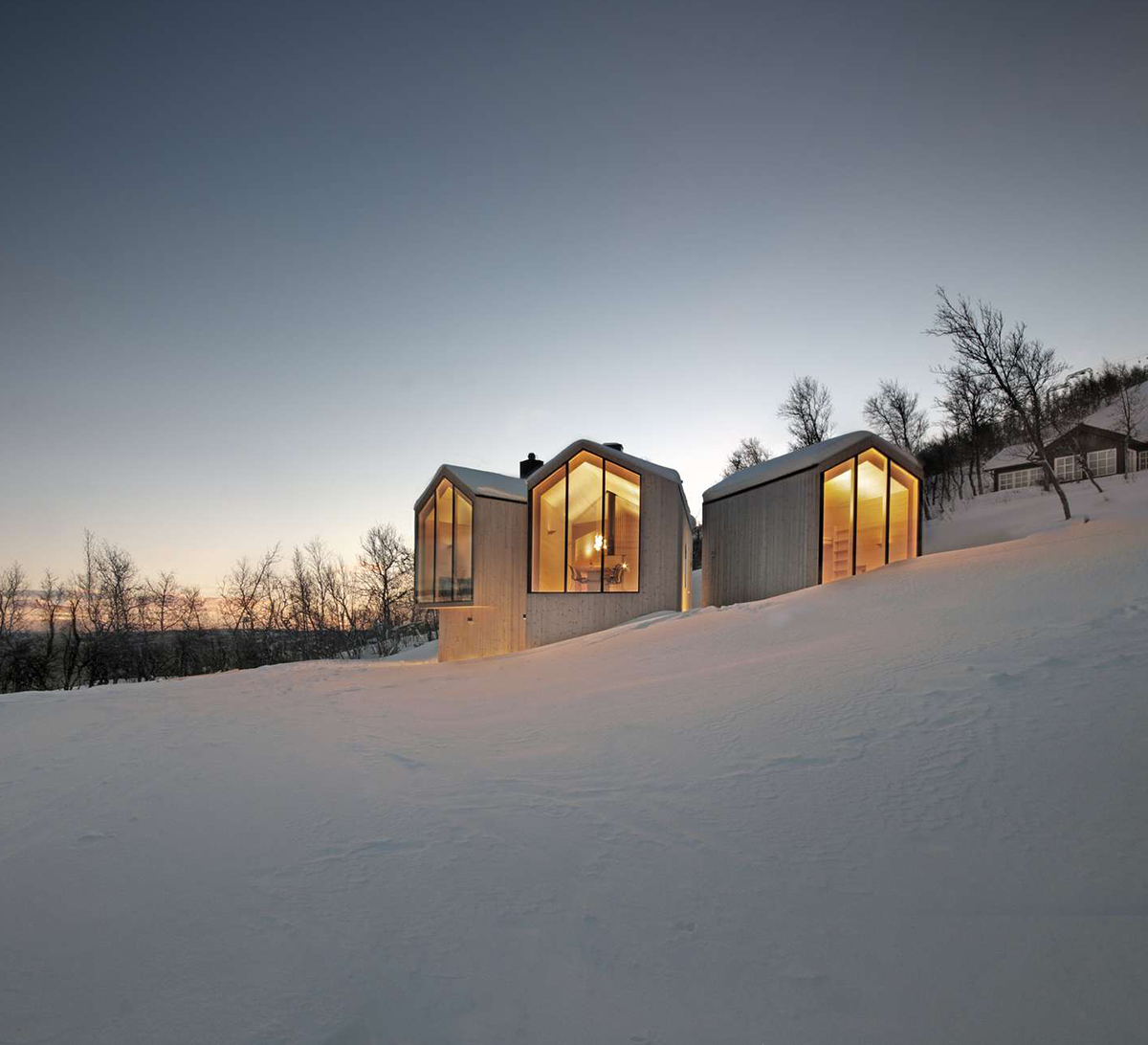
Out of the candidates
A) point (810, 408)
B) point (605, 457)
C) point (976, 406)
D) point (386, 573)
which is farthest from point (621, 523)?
point (976, 406)

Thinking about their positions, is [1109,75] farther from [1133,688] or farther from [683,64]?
[1133,688]

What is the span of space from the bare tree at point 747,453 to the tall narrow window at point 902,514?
2859 centimetres

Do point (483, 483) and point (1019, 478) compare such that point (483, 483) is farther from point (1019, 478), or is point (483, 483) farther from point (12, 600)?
point (1019, 478)

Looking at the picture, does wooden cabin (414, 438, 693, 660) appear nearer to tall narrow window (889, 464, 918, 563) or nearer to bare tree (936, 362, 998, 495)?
tall narrow window (889, 464, 918, 563)

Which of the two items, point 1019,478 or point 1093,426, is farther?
point 1019,478

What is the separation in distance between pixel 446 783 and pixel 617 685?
2837 mm

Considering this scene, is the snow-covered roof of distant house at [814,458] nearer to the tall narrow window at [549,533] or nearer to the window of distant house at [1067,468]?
the tall narrow window at [549,533]

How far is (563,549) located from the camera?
13234 mm

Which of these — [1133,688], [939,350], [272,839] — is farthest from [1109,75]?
[272,839]

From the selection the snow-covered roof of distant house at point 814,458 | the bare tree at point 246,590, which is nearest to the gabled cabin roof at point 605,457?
the snow-covered roof of distant house at point 814,458

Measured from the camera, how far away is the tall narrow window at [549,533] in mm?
13284

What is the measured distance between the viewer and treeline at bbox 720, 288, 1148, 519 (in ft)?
58.1

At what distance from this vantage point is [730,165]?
1220 cm

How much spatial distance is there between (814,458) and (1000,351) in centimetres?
1172
